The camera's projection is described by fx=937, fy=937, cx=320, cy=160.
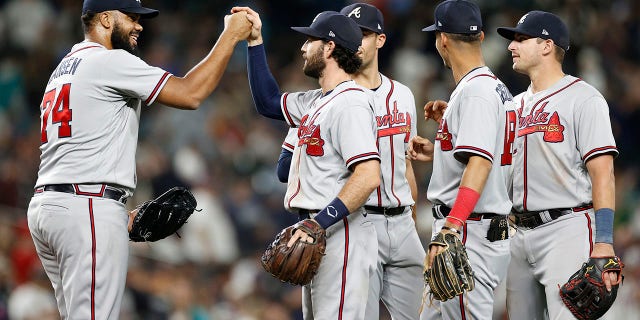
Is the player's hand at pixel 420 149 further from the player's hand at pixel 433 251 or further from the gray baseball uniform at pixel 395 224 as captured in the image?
the player's hand at pixel 433 251

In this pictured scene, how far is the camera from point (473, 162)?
4.37 meters

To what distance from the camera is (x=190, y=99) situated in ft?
14.4

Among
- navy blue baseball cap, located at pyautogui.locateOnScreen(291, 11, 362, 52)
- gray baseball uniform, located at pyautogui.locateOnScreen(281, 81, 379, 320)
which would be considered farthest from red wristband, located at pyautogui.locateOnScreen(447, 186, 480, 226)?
navy blue baseball cap, located at pyautogui.locateOnScreen(291, 11, 362, 52)

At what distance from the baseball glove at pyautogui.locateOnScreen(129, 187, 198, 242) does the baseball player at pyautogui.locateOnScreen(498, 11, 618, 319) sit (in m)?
1.70

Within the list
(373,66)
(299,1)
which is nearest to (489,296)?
(373,66)

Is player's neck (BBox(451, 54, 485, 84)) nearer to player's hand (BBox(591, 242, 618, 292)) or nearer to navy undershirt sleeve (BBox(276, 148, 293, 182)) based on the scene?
navy undershirt sleeve (BBox(276, 148, 293, 182))

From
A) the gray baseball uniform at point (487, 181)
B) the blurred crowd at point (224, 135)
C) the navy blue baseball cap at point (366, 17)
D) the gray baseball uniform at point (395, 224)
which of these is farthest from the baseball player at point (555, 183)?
the blurred crowd at point (224, 135)

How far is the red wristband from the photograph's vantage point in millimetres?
4266

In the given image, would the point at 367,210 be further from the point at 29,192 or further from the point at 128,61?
the point at 29,192

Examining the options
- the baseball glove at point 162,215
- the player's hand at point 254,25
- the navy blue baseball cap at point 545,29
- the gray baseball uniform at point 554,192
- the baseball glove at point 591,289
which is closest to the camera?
the baseball glove at point 591,289

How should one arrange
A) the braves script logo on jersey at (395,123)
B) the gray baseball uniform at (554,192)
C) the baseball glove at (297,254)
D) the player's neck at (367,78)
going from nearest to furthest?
the baseball glove at (297,254) → the gray baseball uniform at (554,192) → the braves script logo on jersey at (395,123) → the player's neck at (367,78)

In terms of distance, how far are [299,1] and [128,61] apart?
742 cm

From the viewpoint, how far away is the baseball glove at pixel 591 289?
4.46m

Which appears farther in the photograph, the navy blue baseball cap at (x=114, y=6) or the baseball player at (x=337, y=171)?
A: the navy blue baseball cap at (x=114, y=6)
